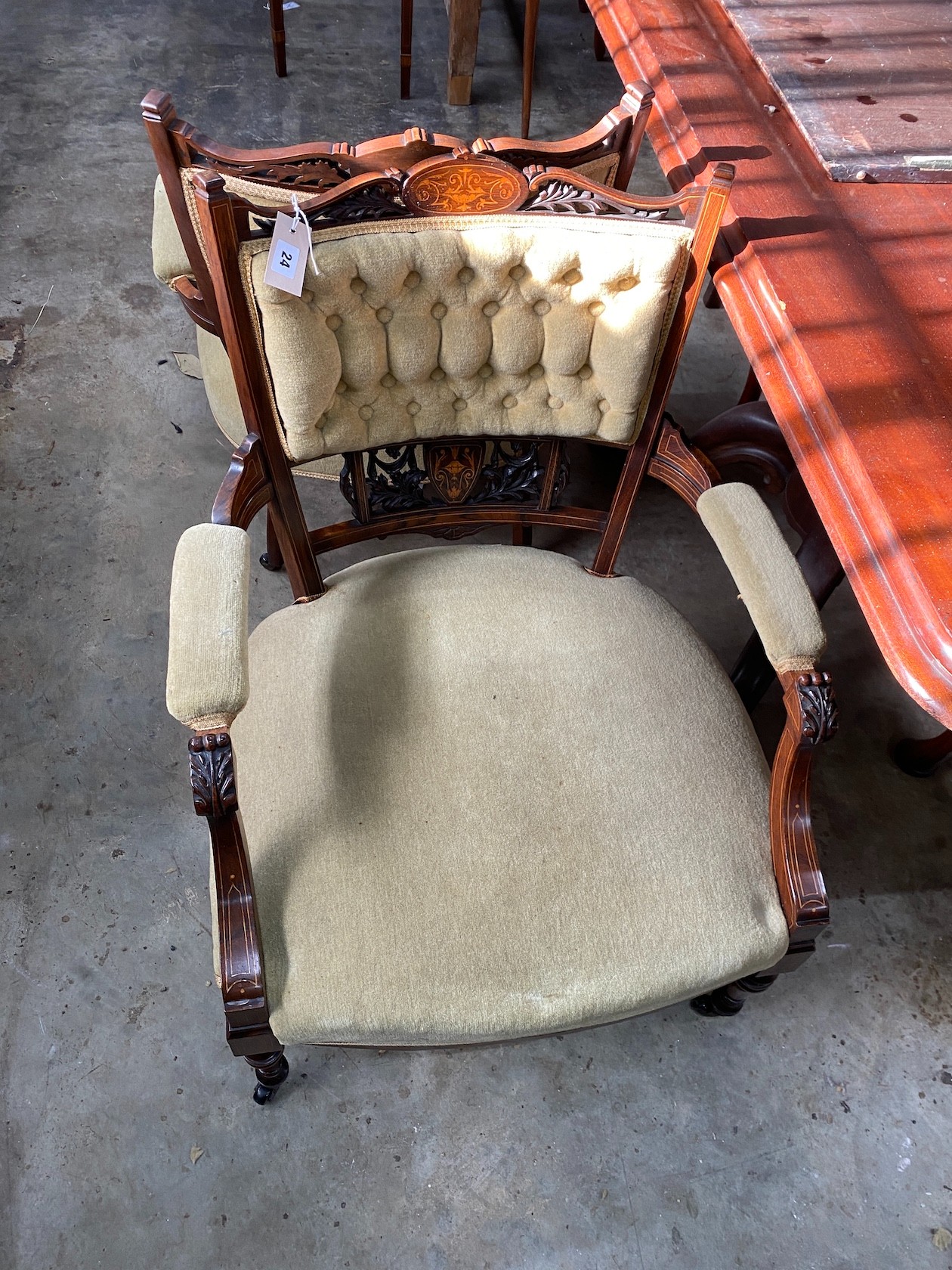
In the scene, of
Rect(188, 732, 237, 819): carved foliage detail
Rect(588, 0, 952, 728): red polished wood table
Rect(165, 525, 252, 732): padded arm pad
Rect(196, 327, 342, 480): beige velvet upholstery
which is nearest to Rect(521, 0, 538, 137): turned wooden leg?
Rect(588, 0, 952, 728): red polished wood table

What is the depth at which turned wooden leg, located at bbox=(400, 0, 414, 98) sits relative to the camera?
8.74 ft

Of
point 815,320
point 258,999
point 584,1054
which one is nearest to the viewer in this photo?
point 258,999

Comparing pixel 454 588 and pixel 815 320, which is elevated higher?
pixel 815 320

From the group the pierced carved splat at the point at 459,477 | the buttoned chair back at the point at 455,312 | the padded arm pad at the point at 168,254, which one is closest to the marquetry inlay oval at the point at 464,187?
the buttoned chair back at the point at 455,312

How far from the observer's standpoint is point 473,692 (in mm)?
1044

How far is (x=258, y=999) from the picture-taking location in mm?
837

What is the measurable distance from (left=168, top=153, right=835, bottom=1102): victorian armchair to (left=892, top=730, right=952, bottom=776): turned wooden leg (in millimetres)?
670

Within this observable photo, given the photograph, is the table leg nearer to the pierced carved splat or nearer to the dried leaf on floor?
the dried leaf on floor

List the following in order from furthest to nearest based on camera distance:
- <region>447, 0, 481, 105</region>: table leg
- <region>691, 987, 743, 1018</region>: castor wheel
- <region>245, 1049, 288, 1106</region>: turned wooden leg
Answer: <region>447, 0, 481, 105</region>: table leg, <region>691, 987, 743, 1018</region>: castor wheel, <region>245, 1049, 288, 1106</region>: turned wooden leg

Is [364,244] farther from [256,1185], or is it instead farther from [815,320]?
[256,1185]

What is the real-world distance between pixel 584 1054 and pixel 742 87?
61.8 inches

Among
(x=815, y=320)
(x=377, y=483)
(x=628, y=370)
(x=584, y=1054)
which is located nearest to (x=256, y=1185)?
(x=584, y=1054)

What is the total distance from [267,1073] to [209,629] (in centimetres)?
66

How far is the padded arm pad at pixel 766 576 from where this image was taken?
89 cm
